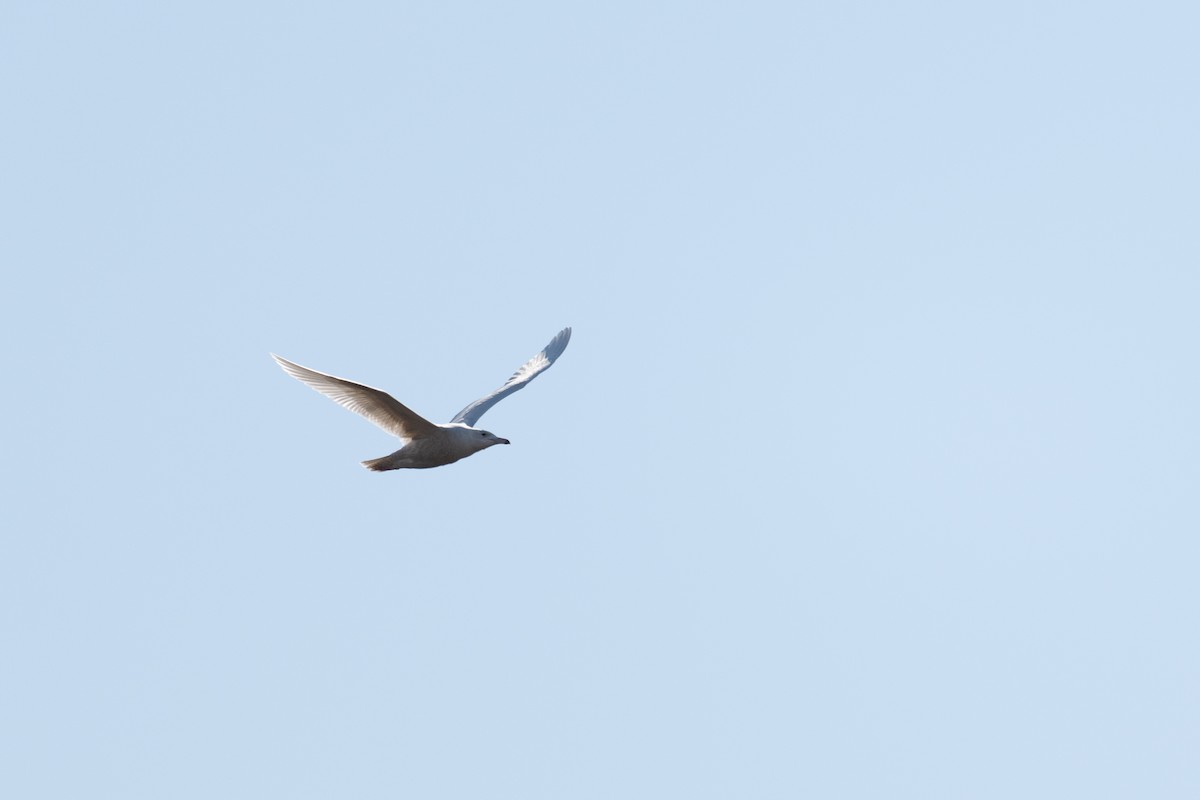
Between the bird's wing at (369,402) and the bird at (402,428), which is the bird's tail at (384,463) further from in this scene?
the bird's wing at (369,402)

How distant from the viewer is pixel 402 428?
34031 millimetres

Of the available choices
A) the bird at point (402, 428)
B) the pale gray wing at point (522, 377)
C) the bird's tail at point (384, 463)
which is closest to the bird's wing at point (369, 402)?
the bird at point (402, 428)

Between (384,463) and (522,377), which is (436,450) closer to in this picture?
(384,463)

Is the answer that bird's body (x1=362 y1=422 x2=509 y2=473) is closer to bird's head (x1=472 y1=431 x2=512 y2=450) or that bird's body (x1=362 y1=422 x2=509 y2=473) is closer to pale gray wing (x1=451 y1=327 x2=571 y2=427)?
bird's head (x1=472 y1=431 x2=512 y2=450)

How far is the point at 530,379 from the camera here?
4188cm

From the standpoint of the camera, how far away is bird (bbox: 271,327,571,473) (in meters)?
31.5

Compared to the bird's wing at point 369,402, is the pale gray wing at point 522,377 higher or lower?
higher

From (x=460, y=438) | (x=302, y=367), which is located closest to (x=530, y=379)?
(x=460, y=438)

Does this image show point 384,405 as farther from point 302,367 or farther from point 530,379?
point 530,379

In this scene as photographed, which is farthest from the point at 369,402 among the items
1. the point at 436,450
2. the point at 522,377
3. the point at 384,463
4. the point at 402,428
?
the point at 522,377

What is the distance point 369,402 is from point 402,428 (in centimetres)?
141

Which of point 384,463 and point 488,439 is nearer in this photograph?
point 384,463

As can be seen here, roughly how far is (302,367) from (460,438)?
179 inches

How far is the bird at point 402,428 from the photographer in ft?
103
